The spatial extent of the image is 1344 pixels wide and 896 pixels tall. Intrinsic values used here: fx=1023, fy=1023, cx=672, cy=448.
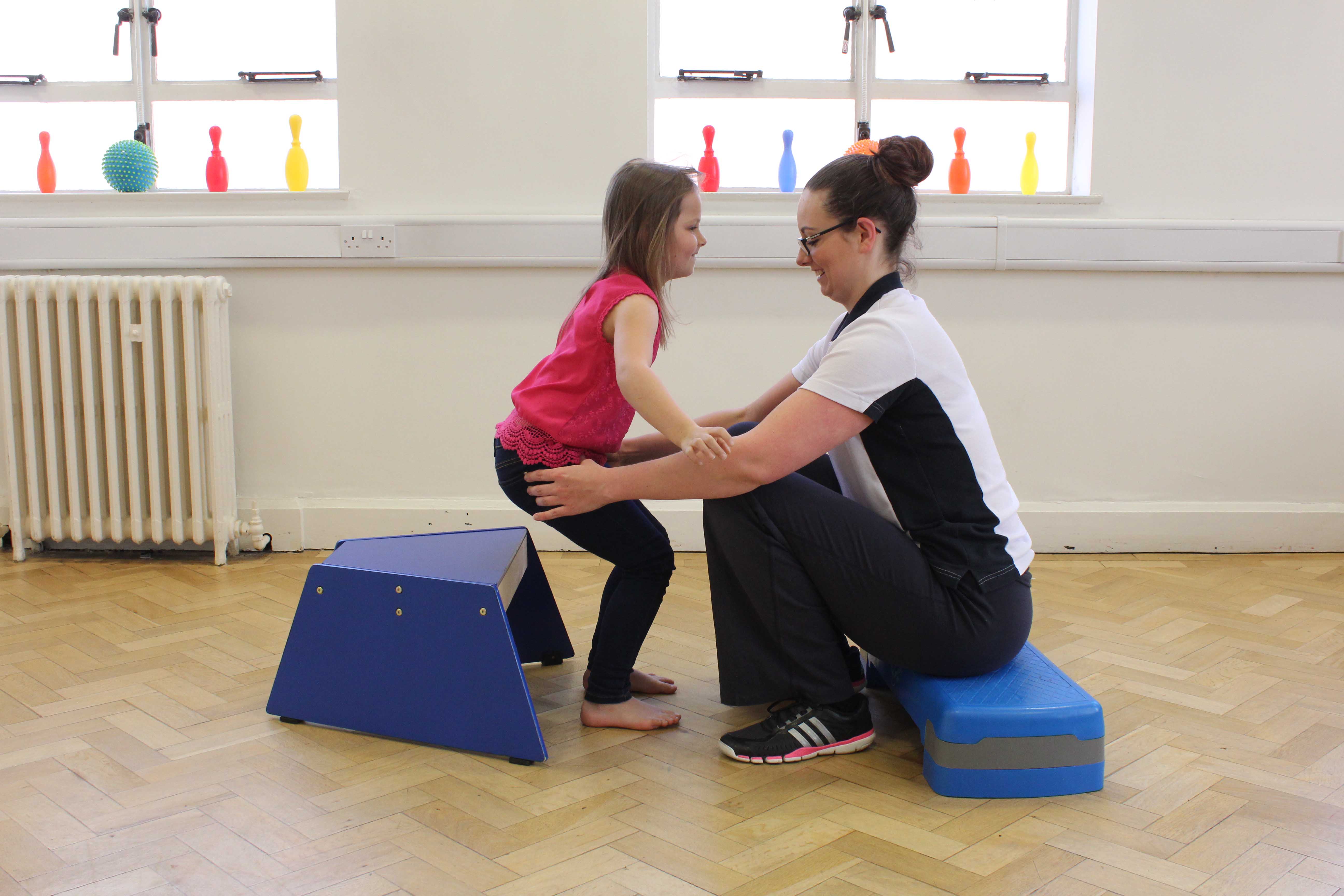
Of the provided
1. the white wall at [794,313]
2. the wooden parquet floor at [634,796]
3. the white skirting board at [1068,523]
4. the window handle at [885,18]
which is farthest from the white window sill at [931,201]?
the wooden parquet floor at [634,796]

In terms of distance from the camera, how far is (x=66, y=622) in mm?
2340

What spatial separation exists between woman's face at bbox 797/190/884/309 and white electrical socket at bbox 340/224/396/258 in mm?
1643

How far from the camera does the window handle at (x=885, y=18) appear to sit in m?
3.08

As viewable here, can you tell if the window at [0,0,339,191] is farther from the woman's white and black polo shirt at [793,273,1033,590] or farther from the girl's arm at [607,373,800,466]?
the woman's white and black polo shirt at [793,273,1033,590]

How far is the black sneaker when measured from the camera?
5.41 ft

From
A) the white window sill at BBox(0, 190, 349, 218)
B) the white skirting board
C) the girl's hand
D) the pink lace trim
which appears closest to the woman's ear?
the girl's hand

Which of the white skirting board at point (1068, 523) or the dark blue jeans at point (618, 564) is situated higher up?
the dark blue jeans at point (618, 564)

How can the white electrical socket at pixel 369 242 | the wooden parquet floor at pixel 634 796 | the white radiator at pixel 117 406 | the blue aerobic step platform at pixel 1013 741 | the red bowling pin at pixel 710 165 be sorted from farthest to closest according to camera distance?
1. the red bowling pin at pixel 710 165
2. the white electrical socket at pixel 369 242
3. the white radiator at pixel 117 406
4. the blue aerobic step platform at pixel 1013 741
5. the wooden parquet floor at pixel 634 796

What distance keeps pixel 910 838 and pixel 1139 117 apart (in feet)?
7.93

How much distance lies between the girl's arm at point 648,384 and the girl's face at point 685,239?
12 centimetres

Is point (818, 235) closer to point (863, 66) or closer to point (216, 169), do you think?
point (863, 66)

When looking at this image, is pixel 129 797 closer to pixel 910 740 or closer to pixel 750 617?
pixel 750 617

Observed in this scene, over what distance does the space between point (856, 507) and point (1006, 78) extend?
2.13 m

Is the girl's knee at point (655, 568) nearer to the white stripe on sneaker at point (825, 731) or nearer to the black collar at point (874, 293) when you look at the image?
the white stripe on sneaker at point (825, 731)
